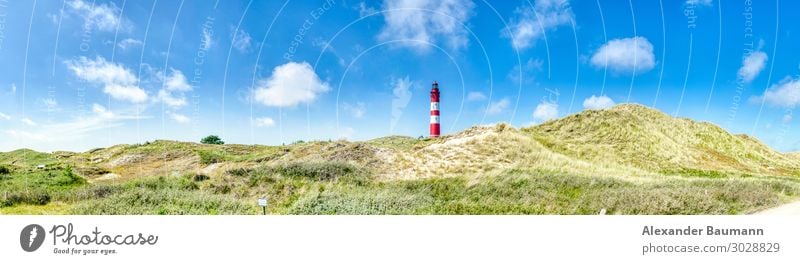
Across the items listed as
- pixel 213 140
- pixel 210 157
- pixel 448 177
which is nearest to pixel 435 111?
pixel 448 177

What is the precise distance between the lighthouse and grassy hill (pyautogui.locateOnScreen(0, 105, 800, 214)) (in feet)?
15.4

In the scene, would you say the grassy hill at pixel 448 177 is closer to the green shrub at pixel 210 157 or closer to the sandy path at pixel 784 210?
the green shrub at pixel 210 157

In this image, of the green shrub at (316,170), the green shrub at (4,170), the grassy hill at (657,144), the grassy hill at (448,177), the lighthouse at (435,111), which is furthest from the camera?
the lighthouse at (435,111)

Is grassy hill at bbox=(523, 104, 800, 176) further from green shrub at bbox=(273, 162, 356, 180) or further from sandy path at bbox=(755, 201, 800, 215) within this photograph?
green shrub at bbox=(273, 162, 356, 180)

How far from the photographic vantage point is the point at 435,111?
36938mm

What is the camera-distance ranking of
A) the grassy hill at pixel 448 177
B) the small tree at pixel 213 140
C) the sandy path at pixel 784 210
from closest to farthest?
the sandy path at pixel 784 210 → the grassy hill at pixel 448 177 → the small tree at pixel 213 140

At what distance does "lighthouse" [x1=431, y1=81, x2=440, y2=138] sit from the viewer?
119ft

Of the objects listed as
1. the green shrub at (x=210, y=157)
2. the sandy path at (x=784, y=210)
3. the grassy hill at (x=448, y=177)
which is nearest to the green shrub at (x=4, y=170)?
the grassy hill at (x=448, y=177)

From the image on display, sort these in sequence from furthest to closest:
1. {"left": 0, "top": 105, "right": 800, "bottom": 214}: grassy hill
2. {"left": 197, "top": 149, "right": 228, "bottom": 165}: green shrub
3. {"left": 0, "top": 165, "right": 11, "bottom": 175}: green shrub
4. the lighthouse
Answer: the lighthouse, {"left": 197, "top": 149, "right": 228, "bottom": 165}: green shrub, {"left": 0, "top": 165, "right": 11, "bottom": 175}: green shrub, {"left": 0, "top": 105, "right": 800, "bottom": 214}: grassy hill

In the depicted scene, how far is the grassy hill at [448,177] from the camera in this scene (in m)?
14.2

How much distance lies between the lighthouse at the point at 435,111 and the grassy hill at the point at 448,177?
469 centimetres

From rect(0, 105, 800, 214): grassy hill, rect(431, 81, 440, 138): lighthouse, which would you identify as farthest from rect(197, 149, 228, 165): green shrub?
rect(431, 81, 440, 138): lighthouse

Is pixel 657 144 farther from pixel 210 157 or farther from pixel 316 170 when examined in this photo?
pixel 210 157

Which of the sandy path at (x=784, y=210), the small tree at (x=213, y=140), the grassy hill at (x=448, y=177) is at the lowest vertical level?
the sandy path at (x=784, y=210)
